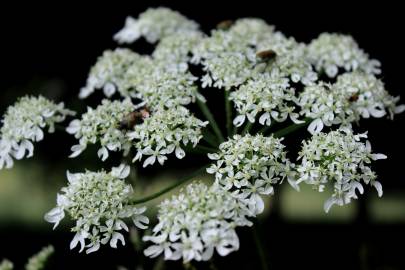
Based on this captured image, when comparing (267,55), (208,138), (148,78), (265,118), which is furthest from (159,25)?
(265,118)

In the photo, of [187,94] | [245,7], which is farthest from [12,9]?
[187,94]

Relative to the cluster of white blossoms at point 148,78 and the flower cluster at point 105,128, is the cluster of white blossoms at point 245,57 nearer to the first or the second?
the cluster of white blossoms at point 148,78

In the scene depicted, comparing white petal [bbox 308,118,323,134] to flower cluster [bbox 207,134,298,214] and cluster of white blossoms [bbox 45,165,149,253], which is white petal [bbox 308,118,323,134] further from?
cluster of white blossoms [bbox 45,165,149,253]

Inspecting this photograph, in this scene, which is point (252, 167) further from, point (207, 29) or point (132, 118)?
point (207, 29)

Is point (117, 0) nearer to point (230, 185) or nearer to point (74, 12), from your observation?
point (74, 12)

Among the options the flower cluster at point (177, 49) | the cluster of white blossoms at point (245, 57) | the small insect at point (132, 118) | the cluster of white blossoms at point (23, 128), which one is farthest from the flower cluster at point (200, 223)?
the flower cluster at point (177, 49)

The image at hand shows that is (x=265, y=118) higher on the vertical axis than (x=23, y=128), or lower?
lower
